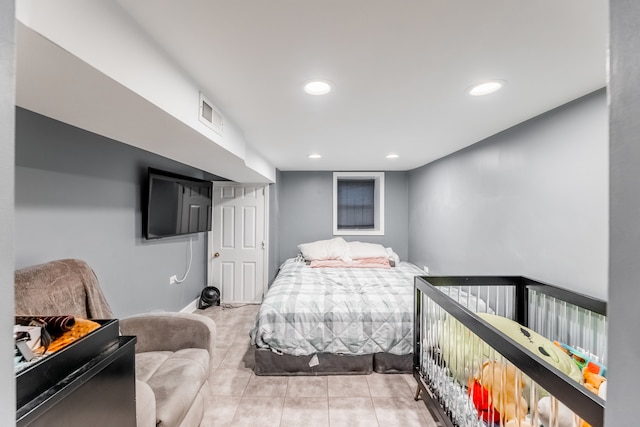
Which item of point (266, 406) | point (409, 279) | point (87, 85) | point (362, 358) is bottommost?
point (266, 406)

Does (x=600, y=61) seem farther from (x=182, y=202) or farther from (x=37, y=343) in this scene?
(x=182, y=202)

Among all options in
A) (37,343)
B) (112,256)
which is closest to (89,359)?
(37,343)

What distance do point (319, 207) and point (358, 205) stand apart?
2.47 feet

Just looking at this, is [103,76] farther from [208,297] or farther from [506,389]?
[208,297]

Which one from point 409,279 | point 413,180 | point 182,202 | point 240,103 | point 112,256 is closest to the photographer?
point 240,103

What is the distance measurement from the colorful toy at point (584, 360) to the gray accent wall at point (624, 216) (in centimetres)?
145

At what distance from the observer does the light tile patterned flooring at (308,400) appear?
6.00ft

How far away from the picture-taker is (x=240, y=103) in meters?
1.76

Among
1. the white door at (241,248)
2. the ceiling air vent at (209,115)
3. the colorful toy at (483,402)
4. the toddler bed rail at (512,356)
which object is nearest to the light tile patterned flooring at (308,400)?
the toddler bed rail at (512,356)

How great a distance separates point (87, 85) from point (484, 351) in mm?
2133

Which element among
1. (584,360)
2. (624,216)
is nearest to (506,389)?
(584,360)

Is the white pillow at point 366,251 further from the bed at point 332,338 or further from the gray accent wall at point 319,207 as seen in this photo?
the bed at point 332,338

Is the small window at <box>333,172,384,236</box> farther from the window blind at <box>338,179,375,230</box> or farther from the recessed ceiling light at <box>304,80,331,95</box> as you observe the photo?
the recessed ceiling light at <box>304,80,331,95</box>

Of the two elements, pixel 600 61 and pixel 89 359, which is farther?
pixel 600 61
